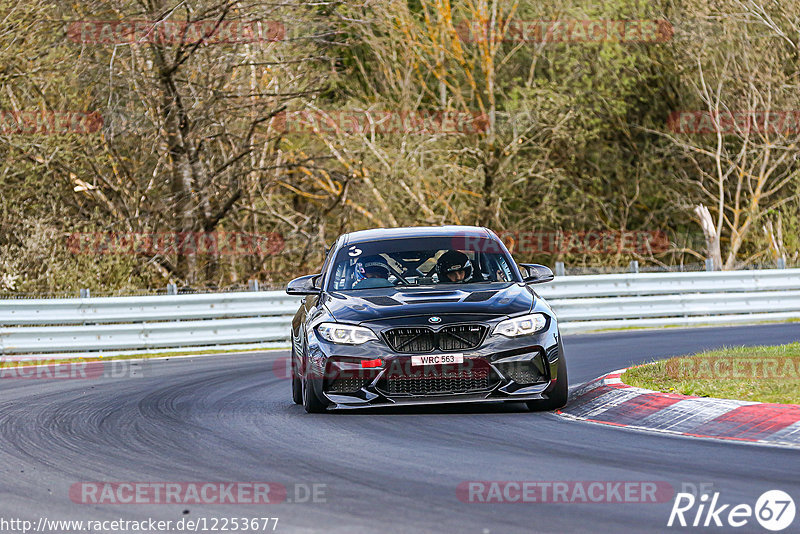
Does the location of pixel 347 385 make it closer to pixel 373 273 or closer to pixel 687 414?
pixel 373 273

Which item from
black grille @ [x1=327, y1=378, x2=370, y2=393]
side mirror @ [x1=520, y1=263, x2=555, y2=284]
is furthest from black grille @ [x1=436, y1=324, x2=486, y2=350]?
side mirror @ [x1=520, y1=263, x2=555, y2=284]

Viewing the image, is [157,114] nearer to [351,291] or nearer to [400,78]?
[400,78]

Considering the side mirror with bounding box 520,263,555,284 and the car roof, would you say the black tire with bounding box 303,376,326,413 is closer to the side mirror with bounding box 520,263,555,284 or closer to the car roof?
the car roof

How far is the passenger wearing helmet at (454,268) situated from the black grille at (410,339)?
1.36 metres

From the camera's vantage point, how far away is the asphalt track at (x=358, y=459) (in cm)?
605

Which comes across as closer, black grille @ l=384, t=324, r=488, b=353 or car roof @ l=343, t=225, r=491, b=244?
black grille @ l=384, t=324, r=488, b=353

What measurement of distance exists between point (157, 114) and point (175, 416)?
14.2 m

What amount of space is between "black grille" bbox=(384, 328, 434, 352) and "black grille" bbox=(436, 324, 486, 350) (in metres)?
0.09

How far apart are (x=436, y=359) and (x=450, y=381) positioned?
21cm

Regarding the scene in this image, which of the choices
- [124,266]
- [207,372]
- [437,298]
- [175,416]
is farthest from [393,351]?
[124,266]

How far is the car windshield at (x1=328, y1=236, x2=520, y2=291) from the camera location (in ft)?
36.8

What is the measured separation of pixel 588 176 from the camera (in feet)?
115

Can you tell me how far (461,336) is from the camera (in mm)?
9836

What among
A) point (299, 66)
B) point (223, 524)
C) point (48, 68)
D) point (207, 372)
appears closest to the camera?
point (223, 524)
